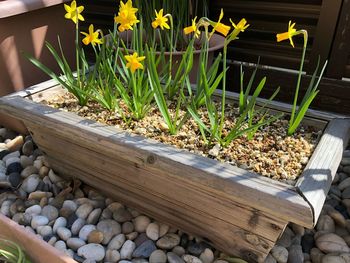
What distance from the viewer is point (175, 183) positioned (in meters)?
0.93

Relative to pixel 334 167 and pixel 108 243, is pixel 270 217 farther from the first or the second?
pixel 108 243

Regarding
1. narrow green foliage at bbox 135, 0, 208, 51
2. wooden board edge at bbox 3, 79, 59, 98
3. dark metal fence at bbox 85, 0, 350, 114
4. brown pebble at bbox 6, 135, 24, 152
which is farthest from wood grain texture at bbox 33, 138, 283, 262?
dark metal fence at bbox 85, 0, 350, 114

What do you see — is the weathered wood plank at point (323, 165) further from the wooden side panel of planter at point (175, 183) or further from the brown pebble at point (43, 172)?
the brown pebble at point (43, 172)

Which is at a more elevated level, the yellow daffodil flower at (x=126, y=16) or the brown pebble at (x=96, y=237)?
the yellow daffodil flower at (x=126, y=16)

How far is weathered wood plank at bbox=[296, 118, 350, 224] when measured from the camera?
731mm

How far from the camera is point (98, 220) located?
120 cm

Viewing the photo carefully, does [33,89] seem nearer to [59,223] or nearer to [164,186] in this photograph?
[59,223]

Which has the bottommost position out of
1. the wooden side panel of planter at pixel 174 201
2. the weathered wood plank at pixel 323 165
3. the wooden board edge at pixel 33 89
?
the wooden side panel of planter at pixel 174 201

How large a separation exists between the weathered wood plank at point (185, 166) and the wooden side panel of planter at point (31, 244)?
0.96ft

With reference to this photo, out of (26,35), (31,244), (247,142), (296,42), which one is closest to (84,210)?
(31,244)

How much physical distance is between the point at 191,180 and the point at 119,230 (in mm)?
447

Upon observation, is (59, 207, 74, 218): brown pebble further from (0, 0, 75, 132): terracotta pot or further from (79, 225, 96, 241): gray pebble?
(0, 0, 75, 132): terracotta pot

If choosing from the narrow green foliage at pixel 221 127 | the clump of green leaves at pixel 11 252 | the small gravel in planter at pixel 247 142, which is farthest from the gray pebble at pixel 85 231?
the narrow green foliage at pixel 221 127

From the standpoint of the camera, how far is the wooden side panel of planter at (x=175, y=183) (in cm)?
76
